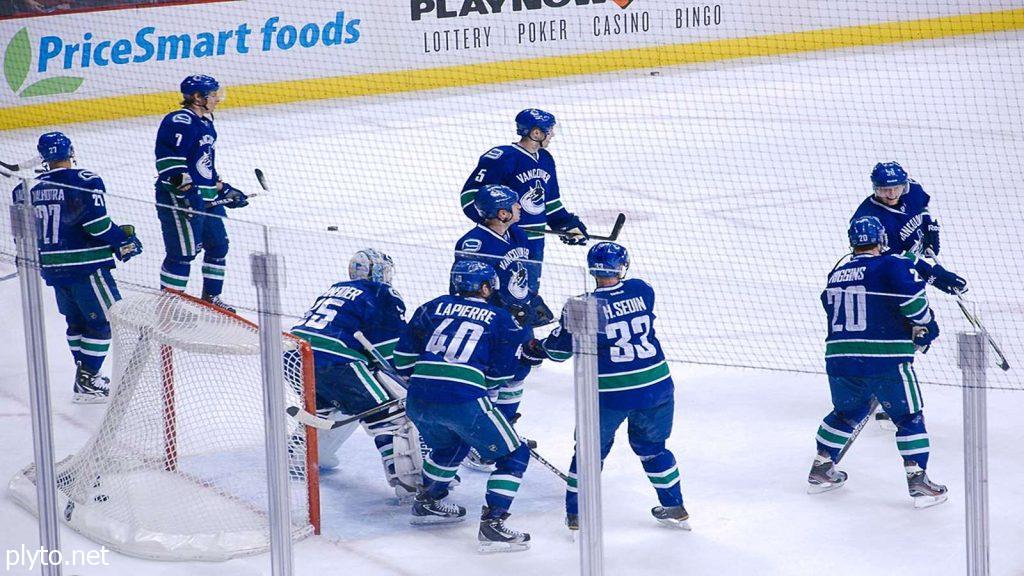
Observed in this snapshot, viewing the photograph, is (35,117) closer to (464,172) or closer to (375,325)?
(464,172)

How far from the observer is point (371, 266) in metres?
5.45

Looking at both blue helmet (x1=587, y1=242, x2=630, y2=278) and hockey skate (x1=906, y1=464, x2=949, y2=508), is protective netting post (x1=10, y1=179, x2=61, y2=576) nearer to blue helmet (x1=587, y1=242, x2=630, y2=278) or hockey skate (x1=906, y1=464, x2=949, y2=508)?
blue helmet (x1=587, y1=242, x2=630, y2=278)

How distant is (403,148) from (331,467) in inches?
298

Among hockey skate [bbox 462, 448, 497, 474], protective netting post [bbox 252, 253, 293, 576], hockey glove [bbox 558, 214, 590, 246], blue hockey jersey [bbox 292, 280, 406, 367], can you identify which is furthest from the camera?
hockey glove [bbox 558, 214, 590, 246]

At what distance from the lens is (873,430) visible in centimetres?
627

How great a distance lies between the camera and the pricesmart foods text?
46.5 ft

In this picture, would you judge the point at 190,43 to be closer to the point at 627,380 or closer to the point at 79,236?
the point at 79,236

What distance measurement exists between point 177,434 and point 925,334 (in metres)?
2.58

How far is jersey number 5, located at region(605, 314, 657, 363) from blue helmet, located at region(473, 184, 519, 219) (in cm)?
129

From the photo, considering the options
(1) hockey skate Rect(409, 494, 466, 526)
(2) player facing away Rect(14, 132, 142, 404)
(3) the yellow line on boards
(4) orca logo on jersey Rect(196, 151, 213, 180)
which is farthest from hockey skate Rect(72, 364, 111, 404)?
(3) the yellow line on boards

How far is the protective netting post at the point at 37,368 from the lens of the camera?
4.32 meters

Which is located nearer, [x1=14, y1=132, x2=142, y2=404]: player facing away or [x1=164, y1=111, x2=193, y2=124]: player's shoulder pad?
[x1=14, y1=132, x2=142, y2=404]: player facing away

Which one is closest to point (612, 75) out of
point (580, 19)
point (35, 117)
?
point (580, 19)

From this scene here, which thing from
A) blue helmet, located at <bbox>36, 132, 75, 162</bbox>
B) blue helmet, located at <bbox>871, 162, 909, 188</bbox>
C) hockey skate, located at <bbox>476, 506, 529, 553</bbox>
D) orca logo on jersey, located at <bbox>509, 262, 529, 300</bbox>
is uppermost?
blue helmet, located at <bbox>36, 132, 75, 162</bbox>
